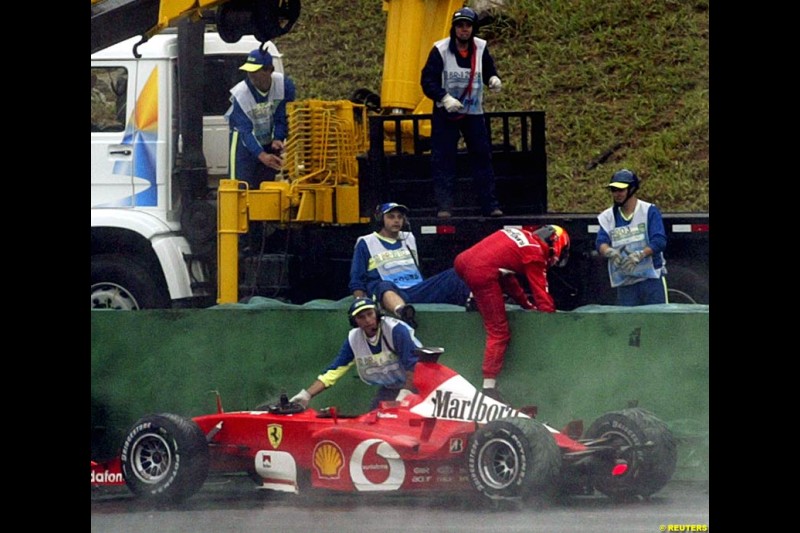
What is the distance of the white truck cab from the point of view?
12727 millimetres

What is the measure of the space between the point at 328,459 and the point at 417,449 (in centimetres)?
64

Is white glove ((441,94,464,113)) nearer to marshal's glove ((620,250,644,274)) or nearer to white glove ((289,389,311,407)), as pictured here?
marshal's glove ((620,250,644,274))

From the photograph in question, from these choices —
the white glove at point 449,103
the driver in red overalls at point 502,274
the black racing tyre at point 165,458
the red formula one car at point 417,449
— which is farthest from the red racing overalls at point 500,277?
the black racing tyre at point 165,458

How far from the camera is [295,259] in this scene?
12.8 m

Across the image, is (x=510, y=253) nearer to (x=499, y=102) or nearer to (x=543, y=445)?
(x=543, y=445)

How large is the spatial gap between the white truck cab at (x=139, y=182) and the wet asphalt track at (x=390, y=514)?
2.56 meters

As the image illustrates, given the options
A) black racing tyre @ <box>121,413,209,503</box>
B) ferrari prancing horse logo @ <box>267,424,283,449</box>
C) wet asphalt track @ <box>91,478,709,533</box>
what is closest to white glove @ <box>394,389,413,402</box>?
wet asphalt track @ <box>91,478,709,533</box>

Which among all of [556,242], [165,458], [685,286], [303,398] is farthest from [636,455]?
[165,458]

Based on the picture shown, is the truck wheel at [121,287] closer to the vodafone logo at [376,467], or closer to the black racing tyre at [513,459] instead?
the vodafone logo at [376,467]

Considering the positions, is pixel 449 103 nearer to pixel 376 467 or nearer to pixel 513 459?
pixel 376 467

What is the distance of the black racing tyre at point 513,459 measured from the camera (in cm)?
926

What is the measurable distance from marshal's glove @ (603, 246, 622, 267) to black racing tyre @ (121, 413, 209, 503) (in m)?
3.39

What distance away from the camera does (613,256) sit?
11328mm
